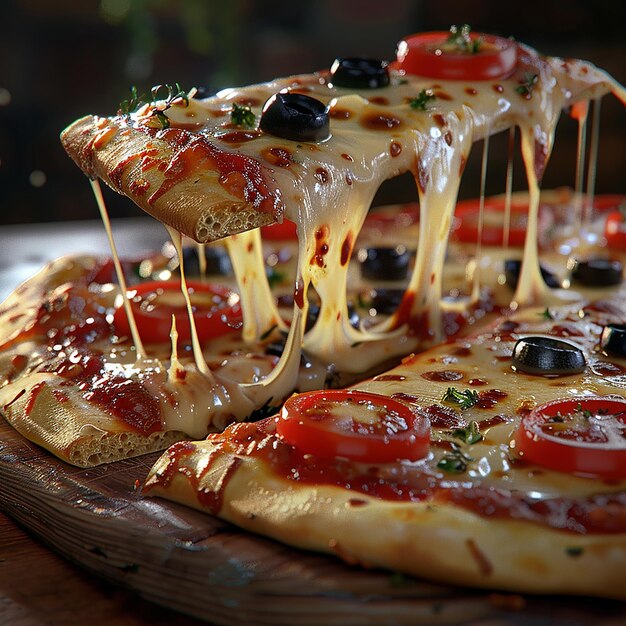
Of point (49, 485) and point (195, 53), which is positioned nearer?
point (49, 485)

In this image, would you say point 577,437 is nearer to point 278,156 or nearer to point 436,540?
point 436,540

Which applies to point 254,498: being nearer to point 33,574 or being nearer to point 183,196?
point 33,574

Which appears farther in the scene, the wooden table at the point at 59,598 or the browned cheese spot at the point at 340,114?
the browned cheese spot at the point at 340,114

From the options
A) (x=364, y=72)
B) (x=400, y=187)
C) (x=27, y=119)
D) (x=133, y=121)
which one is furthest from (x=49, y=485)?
(x=400, y=187)

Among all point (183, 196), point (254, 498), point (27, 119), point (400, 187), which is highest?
point (183, 196)

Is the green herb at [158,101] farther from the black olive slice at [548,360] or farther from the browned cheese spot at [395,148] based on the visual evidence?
the black olive slice at [548,360]

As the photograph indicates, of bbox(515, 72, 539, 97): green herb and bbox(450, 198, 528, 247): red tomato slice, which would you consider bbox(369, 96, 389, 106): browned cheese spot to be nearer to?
bbox(515, 72, 539, 97): green herb

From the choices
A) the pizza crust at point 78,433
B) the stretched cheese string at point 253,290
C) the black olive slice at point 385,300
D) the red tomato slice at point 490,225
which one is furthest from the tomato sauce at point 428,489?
the red tomato slice at point 490,225
